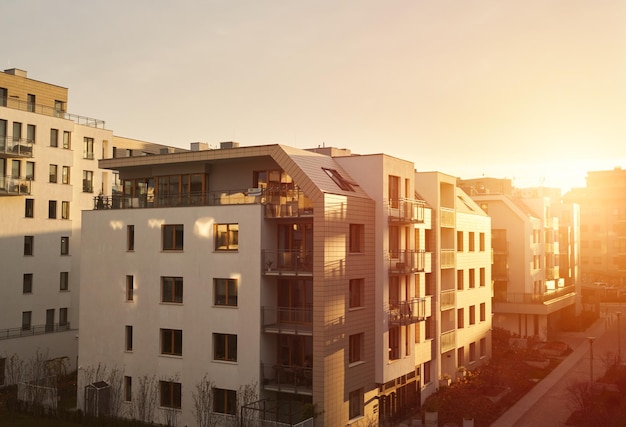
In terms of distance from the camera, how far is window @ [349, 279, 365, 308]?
3509cm

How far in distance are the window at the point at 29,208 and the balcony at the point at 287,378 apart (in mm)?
28832

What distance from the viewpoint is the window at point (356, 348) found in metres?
34.8

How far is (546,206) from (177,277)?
52.4 meters

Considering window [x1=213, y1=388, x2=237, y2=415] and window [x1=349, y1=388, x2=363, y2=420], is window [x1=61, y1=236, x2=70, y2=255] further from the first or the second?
window [x1=349, y1=388, x2=363, y2=420]

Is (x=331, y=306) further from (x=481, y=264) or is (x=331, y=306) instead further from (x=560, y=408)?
(x=481, y=264)

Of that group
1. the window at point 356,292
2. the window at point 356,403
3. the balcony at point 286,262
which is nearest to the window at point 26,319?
the balcony at point 286,262

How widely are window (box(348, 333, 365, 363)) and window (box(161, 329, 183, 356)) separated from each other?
9.49 metres

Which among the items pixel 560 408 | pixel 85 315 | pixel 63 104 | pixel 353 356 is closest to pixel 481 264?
pixel 560 408

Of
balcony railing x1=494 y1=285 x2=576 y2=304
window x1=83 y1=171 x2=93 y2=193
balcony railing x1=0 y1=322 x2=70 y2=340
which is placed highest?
window x1=83 y1=171 x2=93 y2=193

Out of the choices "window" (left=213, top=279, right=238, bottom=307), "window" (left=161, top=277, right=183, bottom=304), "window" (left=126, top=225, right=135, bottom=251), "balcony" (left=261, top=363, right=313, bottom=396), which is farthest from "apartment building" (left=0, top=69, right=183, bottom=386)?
"balcony" (left=261, top=363, right=313, bottom=396)

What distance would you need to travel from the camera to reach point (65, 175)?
55.2 m

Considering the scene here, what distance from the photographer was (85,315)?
1566 inches

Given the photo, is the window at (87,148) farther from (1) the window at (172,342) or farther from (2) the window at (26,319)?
(1) the window at (172,342)

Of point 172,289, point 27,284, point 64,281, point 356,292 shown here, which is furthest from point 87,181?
point 356,292
